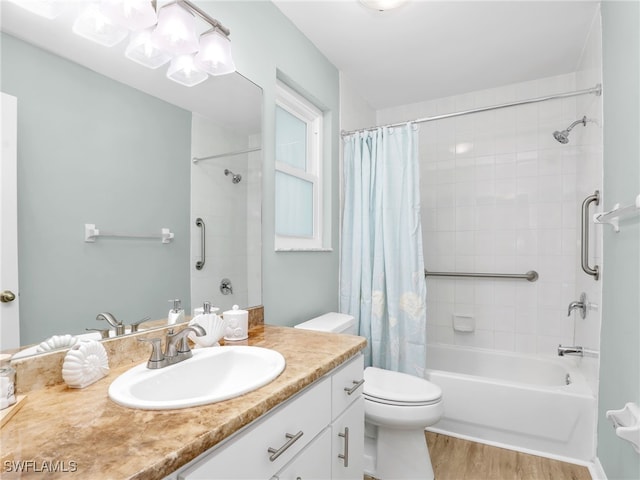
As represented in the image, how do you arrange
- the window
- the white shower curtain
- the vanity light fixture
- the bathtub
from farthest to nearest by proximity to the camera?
the white shower curtain → the window → the bathtub → the vanity light fixture

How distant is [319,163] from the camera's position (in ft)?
7.81

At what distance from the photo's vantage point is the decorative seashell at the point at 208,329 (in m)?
1.22

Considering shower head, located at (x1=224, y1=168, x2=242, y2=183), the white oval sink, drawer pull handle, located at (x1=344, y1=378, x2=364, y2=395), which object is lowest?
drawer pull handle, located at (x1=344, y1=378, x2=364, y2=395)

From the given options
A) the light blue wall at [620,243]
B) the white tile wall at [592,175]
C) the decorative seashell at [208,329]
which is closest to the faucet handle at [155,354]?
the decorative seashell at [208,329]

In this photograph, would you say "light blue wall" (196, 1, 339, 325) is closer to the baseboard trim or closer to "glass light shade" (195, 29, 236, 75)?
"glass light shade" (195, 29, 236, 75)

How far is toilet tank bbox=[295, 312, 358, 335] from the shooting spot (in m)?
1.89

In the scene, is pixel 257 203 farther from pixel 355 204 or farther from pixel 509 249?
pixel 509 249

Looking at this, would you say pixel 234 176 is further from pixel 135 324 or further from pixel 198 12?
pixel 135 324

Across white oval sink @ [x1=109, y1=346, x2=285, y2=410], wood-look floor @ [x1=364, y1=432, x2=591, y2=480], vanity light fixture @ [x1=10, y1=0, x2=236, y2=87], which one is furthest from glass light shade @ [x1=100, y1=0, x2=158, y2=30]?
wood-look floor @ [x1=364, y1=432, x2=591, y2=480]

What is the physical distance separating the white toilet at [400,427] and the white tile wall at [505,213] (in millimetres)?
1233

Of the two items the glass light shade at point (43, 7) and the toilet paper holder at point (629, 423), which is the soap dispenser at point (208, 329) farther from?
the toilet paper holder at point (629, 423)

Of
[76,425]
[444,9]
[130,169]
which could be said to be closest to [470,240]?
[444,9]

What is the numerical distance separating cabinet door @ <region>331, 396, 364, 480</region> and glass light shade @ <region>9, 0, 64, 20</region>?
1.43 metres

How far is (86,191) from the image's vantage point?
987mm
